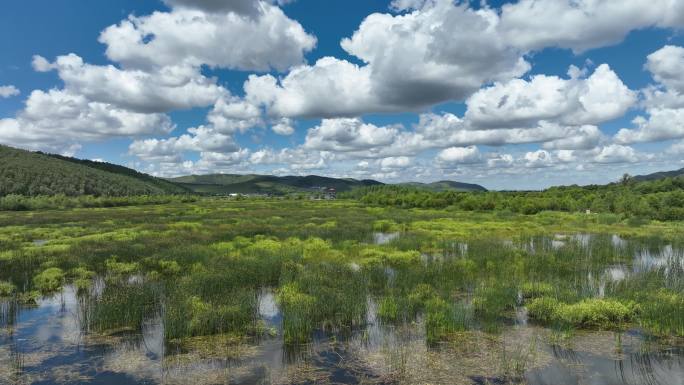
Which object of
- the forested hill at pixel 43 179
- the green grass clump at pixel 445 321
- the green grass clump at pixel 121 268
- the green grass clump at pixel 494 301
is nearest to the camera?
the green grass clump at pixel 445 321

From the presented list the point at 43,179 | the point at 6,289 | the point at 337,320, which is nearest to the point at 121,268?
the point at 6,289

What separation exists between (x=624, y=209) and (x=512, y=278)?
61.4 meters

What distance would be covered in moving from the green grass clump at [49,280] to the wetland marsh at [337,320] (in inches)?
5.2

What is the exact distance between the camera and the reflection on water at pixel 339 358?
38.3 feet

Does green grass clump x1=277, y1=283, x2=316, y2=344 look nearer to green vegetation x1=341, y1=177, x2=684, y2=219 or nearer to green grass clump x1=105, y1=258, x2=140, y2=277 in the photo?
green grass clump x1=105, y1=258, x2=140, y2=277

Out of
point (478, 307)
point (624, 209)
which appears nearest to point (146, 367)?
point (478, 307)

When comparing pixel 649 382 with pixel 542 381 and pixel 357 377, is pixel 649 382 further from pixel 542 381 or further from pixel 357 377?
pixel 357 377

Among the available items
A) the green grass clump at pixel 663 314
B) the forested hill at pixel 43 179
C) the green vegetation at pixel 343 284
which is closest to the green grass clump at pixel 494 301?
the green vegetation at pixel 343 284

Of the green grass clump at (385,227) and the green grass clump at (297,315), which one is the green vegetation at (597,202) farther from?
the green grass clump at (297,315)

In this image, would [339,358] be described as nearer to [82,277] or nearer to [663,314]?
[663,314]

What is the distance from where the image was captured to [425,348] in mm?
13625

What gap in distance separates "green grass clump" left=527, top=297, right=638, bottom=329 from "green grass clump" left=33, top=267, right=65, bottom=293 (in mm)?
23846

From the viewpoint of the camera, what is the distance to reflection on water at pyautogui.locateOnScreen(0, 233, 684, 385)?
38.3ft

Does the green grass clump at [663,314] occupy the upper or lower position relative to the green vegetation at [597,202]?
lower
